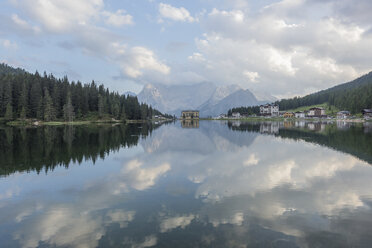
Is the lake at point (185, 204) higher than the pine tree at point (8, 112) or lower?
lower

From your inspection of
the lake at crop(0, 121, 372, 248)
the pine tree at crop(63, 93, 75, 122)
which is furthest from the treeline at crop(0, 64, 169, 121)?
the lake at crop(0, 121, 372, 248)

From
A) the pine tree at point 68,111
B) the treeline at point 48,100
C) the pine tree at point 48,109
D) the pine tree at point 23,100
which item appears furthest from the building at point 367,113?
the pine tree at point 23,100

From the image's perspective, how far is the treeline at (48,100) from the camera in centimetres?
13912

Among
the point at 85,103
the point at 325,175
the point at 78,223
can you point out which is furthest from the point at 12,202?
the point at 85,103

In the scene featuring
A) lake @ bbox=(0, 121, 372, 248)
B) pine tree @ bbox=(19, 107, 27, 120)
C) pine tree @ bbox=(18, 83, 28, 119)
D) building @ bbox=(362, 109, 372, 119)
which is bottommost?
lake @ bbox=(0, 121, 372, 248)

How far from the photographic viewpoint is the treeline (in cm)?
13912

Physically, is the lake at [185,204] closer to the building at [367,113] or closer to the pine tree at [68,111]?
the pine tree at [68,111]

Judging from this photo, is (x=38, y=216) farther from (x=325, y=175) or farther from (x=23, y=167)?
(x=325, y=175)

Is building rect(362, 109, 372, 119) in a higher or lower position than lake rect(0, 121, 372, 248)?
higher

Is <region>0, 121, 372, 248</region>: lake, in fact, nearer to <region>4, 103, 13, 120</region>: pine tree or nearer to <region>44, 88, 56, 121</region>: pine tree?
<region>44, 88, 56, 121</region>: pine tree

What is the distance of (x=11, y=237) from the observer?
459 inches

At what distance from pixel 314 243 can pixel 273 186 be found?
9.51 m

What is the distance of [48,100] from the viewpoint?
138 meters

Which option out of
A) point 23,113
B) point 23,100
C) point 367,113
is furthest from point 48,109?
point 367,113
